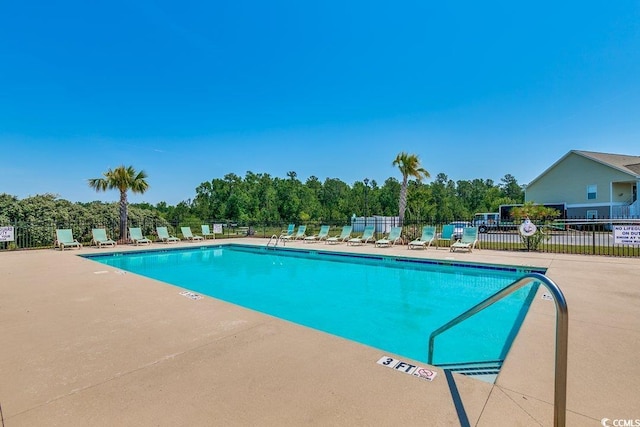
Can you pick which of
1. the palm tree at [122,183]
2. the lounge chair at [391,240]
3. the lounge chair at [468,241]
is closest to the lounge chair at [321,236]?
the lounge chair at [391,240]

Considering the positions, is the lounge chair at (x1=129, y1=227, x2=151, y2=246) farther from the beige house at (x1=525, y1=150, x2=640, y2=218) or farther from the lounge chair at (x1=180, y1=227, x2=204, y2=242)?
the beige house at (x1=525, y1=150, x2=640, y2=218)

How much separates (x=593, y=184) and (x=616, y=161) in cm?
324

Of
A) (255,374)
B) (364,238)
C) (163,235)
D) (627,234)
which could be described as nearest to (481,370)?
(255,374)

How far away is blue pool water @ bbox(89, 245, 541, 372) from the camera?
4.25 meters

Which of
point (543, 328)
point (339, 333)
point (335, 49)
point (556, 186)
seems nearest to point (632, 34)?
point (335, 49)

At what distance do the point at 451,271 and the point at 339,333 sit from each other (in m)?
5.16

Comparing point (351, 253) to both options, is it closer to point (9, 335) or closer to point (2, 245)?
point (9, 335)

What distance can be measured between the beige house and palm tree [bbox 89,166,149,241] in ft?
105

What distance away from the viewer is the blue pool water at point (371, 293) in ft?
13.9

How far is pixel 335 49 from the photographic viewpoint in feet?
44.0

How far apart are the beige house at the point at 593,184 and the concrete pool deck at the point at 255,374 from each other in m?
27.6

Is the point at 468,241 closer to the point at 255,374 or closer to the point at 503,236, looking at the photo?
the point at 503,236

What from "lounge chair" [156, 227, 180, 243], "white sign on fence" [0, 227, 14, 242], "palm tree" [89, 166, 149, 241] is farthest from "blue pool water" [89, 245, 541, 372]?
"palm tree" [89, 166, 149, 241]

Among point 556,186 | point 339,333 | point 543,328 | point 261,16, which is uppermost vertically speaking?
point 261,16
